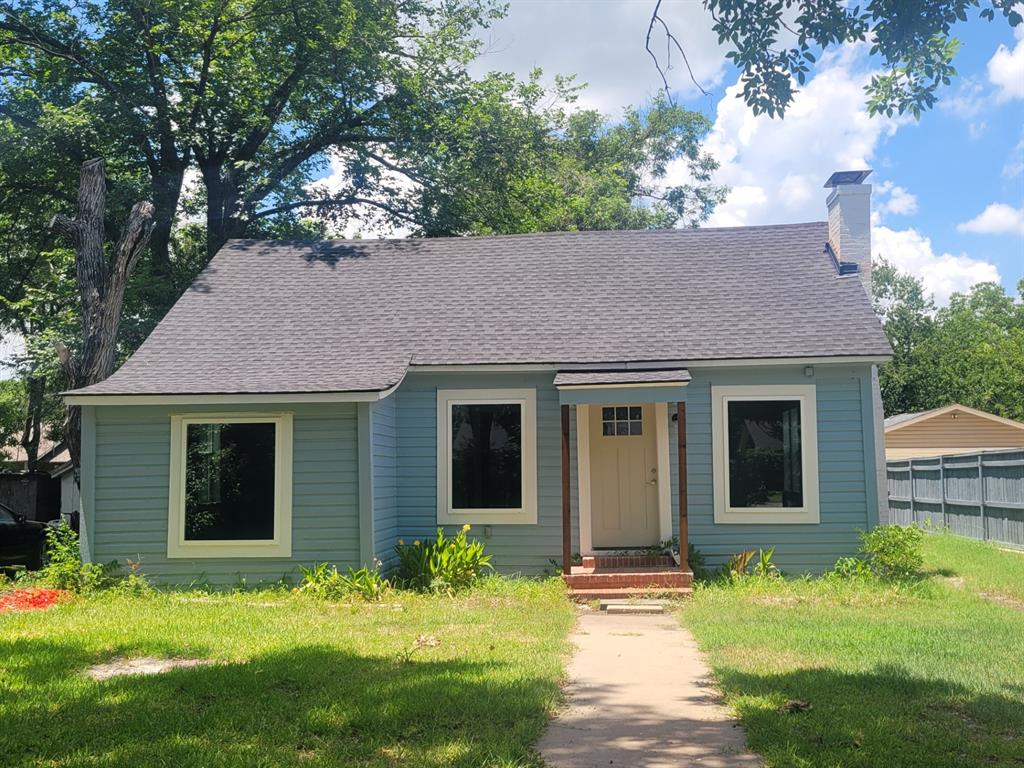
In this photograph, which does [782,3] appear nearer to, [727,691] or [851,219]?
[727,691]

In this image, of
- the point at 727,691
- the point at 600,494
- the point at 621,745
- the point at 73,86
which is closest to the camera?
the point at 621,745

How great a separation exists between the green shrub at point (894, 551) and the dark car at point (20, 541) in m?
11.8

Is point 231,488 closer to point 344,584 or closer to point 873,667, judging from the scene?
point 344,584

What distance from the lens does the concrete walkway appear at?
200 inches

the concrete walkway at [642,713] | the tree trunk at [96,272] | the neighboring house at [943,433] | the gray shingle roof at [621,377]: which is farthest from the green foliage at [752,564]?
the neighboring house at [943,433]

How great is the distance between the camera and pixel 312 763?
4914 mm

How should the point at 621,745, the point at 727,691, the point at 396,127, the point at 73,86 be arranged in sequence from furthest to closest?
1. the point at 396,127
2. the point at 73,86
3. the point at 727,691
4. the point at 621,745

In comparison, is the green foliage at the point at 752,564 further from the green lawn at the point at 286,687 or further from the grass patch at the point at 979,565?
the green lawn at the point at 286,687

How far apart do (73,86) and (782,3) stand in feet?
64.6

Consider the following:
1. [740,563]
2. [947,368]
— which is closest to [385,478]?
[740,563]

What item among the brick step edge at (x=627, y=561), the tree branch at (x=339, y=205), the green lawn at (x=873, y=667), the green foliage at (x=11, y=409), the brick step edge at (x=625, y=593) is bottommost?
the green lawn at (x=873, y=667)

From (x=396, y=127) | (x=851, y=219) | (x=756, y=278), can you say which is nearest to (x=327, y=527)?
(x=756, y=278)

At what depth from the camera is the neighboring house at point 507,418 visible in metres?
11.9

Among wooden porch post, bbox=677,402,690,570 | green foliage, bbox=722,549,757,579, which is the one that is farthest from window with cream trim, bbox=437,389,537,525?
green foliage, bbox=722,549,757,579
